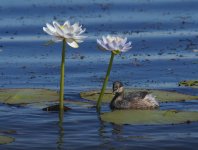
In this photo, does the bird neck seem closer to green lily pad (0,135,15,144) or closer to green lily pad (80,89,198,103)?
green lily pad (80,89,198,103)

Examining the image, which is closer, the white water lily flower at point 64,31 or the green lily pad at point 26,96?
the white water lily flower at point 64,31

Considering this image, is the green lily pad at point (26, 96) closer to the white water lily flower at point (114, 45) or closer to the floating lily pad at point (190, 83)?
the white water lily flower at point (114, 45)

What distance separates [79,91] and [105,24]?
21.8 ft

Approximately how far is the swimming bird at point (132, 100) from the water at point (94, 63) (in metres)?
0.34

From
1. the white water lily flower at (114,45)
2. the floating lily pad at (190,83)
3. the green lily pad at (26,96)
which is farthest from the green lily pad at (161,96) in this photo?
the white water lily flower at (114,45)

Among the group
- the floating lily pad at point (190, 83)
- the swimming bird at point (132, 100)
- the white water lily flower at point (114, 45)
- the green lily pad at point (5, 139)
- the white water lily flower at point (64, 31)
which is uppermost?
the white water lily flower at point (64, 31)

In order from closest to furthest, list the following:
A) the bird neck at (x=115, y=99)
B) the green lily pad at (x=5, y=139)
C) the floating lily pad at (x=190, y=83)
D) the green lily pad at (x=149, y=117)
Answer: the green lily pad at (x=5, y=139) < the green lily pad at (x=149, y=117) < the bird neck at (x=115, y=99) < the floating lily pad at (x=190, y=83)

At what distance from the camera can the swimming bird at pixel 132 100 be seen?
11.2 m

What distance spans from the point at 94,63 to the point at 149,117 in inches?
185

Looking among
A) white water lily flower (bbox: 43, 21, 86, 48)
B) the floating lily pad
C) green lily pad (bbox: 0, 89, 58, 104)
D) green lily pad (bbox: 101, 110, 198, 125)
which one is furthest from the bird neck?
the floating lily pad

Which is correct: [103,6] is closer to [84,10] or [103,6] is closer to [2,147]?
[84,10]

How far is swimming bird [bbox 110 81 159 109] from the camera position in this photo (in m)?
11.2

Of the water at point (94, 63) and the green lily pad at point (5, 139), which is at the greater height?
the water at point (94, 63)

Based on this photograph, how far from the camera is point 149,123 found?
9992mm
